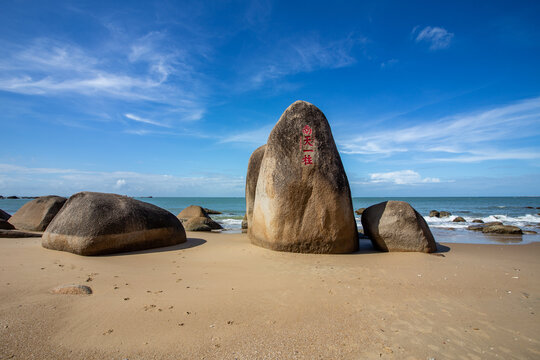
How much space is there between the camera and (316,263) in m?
5.87

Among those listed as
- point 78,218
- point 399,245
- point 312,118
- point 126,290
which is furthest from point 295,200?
point 78,218

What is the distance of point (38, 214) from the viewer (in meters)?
10.2

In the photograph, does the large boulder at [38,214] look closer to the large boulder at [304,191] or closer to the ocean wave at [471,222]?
the large boulder at [304,191]

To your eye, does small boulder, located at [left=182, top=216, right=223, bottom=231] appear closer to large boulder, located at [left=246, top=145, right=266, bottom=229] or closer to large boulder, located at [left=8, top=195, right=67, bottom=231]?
large boulder, located at [left=246, top=145, right=266, bottom=229]

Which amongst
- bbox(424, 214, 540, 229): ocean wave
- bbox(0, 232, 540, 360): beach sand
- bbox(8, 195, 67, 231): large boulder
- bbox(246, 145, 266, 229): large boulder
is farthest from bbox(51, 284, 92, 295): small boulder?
bbox(424, 214, 540, 229): ocean wave

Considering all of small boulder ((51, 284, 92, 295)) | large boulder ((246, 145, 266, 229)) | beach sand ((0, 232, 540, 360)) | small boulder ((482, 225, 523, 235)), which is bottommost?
small boulder ((482, 225, 523, 235))

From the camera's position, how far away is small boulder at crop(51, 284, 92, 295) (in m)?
3.65

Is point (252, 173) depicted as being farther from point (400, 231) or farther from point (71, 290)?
point (71, 290)

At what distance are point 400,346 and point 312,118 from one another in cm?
565

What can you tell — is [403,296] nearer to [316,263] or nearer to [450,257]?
[316,263]

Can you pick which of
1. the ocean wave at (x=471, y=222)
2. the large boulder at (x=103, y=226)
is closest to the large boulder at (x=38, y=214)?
the large boulder at (x=103, y=226)

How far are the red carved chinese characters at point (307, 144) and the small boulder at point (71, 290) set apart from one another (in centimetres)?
498

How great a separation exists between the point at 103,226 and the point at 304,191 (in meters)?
4.38

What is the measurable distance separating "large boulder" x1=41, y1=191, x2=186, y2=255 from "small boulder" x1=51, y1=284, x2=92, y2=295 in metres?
2.44
